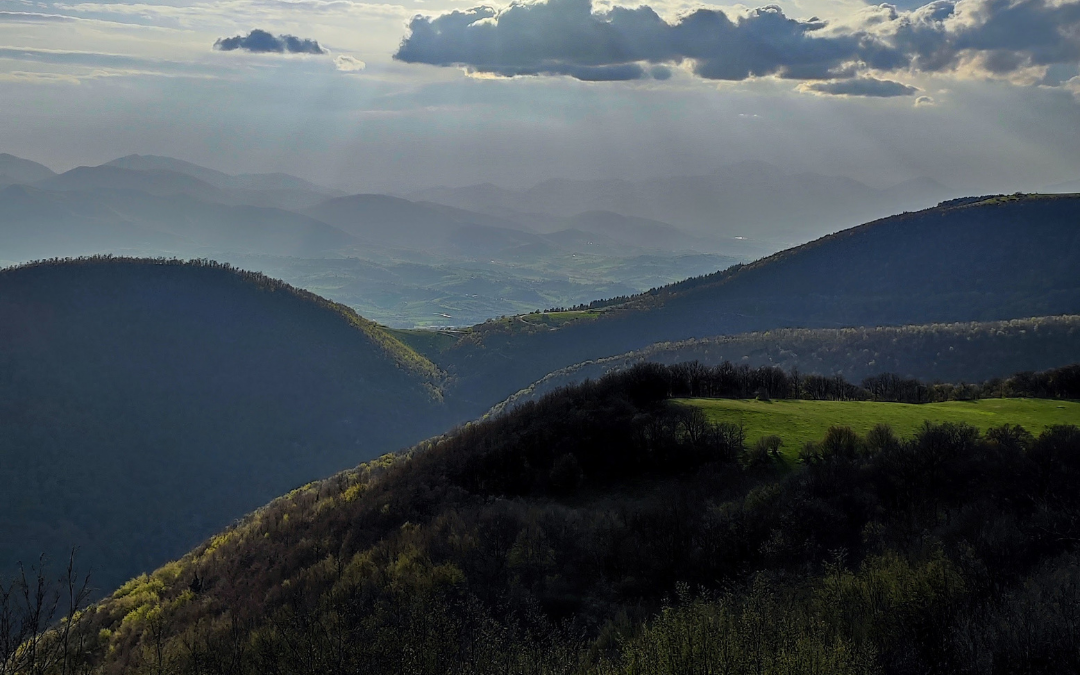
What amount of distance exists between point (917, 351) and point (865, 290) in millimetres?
64687

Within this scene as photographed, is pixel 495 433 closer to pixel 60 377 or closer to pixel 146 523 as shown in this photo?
pixel 146 523

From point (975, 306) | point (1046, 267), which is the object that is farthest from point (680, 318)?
point (1046, 267)

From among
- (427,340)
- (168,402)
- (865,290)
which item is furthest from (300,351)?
(865,290)

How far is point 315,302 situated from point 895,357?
11156cm

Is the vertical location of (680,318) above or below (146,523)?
above

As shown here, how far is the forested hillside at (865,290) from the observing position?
12638 cm

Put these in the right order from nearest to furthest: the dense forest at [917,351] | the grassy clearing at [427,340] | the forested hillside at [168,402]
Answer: the dense forest at [917,351], the forested hillside at [168,402], the grassy clearing at [427,340]

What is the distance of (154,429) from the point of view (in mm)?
106312

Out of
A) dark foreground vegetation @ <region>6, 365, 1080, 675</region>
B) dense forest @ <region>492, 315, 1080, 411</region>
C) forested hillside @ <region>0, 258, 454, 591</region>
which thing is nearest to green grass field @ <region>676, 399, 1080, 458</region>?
dark foreground vegetation @ <region>6, 365, 1080, 675</region>

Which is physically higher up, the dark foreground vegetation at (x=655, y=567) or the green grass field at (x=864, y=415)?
the green grass field at (x=864, y=415)

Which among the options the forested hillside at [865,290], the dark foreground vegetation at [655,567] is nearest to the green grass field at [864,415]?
the dark foreground vegetation at [655,567]

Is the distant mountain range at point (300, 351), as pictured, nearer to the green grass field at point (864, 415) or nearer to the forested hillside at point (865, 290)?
the forested hillside at point (865, 290)

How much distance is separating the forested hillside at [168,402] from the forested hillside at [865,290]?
21.2 meters

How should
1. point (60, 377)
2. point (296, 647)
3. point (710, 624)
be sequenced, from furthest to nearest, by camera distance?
1. point (60, 377)
2. point (296, 647)
3. point (710, 624)
